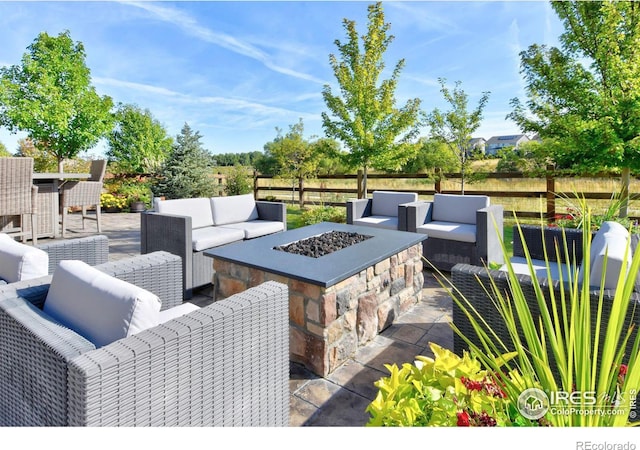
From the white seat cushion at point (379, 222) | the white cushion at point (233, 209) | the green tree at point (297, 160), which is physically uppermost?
the green tree at point (297, 160)

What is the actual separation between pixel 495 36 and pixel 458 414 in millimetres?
6246

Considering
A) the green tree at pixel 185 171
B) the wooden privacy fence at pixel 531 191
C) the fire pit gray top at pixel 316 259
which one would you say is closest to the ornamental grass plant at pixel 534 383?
the fire pit gray top at pixel 316 259

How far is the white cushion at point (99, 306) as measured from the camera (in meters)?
1.33

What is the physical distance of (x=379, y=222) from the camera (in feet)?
17.7

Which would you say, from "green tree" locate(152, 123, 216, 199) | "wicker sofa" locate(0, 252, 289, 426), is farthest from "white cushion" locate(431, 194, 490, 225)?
"green tree" locate(152, 123, 216, 199)

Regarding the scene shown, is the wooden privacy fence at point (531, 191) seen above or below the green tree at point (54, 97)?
below

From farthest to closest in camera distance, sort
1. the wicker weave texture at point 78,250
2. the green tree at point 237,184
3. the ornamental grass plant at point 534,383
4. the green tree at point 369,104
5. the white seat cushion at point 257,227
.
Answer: the green tree at point 237,184
the green tree at point 369,104
the white seat cushion at point 257,227
the wicker weave texture at point 78,250
the ornamental grass plant at point 534,383

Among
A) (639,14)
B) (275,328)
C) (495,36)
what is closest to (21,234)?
(275,328)

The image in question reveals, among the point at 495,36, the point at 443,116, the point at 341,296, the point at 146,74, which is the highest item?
the point at 146,74

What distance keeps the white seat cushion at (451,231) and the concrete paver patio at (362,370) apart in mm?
766

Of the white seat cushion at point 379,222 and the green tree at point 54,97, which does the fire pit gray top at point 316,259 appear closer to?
the white seat cushion at point 379,222

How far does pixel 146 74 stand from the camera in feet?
39.2

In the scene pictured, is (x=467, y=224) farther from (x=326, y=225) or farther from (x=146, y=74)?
(x=146, y=74)

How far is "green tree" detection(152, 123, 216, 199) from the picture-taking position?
9.70 meters
